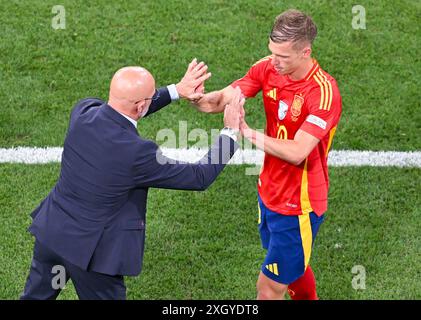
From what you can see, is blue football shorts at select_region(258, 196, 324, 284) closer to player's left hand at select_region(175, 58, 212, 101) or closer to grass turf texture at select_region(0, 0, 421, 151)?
player's left hand at select_region(175, 58, 212, 101)

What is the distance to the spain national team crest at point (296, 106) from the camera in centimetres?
559

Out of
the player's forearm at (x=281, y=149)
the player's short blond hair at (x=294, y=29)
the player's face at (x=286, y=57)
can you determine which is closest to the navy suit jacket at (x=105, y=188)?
the player's forearm at (x=281, y=149)

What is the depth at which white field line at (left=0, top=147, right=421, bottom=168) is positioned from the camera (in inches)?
324

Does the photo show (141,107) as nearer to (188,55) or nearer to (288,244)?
(288,244)

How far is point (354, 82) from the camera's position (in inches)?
368

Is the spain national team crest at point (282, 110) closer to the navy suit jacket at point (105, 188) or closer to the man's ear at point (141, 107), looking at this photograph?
the navy suit jacket at point (105, 188)

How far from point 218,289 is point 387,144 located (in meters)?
2.69

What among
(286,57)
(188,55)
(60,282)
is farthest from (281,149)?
(188,55)

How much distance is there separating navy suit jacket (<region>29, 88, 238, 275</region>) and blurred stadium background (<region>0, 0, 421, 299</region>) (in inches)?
57.1

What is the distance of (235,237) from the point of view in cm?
736

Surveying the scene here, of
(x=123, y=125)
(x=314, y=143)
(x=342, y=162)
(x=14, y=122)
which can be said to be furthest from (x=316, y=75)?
(x=14, y=122)

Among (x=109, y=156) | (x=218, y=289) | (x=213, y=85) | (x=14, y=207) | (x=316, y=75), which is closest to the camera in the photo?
(x=109, y=156)

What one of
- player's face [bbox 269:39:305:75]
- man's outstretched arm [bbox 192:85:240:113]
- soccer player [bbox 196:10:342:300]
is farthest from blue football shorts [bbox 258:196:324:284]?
player's face [bbox 269:39:305:75]

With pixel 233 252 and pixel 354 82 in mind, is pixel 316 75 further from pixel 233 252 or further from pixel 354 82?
pixel 354 82
